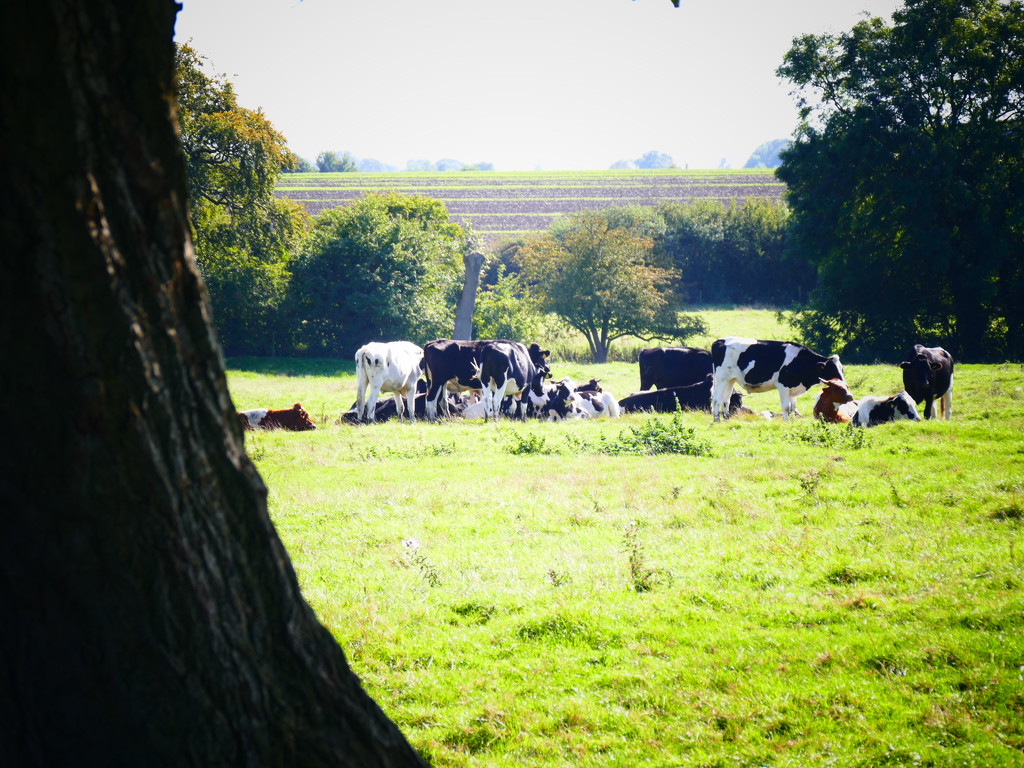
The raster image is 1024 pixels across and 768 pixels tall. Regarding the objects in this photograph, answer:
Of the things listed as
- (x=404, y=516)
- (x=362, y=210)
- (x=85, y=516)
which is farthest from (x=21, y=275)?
(x=362, y=210)

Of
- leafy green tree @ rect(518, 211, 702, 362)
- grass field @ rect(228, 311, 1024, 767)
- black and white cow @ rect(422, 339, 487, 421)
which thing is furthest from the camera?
leafy green tree @ rect(518, 211, 702, 362)

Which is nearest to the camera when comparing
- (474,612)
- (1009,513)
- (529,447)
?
(474,612)

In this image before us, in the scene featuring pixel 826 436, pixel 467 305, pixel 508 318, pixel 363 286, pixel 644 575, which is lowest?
pixel 644 575

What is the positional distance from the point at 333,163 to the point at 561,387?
13377cm

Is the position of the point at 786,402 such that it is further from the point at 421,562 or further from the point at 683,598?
the point at 421,562

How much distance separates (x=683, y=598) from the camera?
701 centimetres

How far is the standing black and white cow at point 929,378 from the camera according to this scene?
711 inches

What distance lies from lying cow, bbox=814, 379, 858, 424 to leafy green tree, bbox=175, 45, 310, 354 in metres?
25.9

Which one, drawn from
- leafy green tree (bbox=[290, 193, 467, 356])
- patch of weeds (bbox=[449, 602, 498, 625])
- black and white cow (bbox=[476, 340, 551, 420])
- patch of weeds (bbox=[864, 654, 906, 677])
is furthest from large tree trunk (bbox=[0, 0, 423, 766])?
leafy green tree (bbox=[290, 193, 467, 356])

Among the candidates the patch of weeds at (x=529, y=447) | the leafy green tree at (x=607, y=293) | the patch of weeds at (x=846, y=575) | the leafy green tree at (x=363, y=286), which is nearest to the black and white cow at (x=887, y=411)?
the patch of weeds at (x=529, y=447)

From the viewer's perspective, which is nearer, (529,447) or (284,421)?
(529,447)

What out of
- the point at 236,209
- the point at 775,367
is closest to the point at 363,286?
the point at 236,209

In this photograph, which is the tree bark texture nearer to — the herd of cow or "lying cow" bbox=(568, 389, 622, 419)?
the herd of cow

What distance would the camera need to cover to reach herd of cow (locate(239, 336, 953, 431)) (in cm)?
1856
